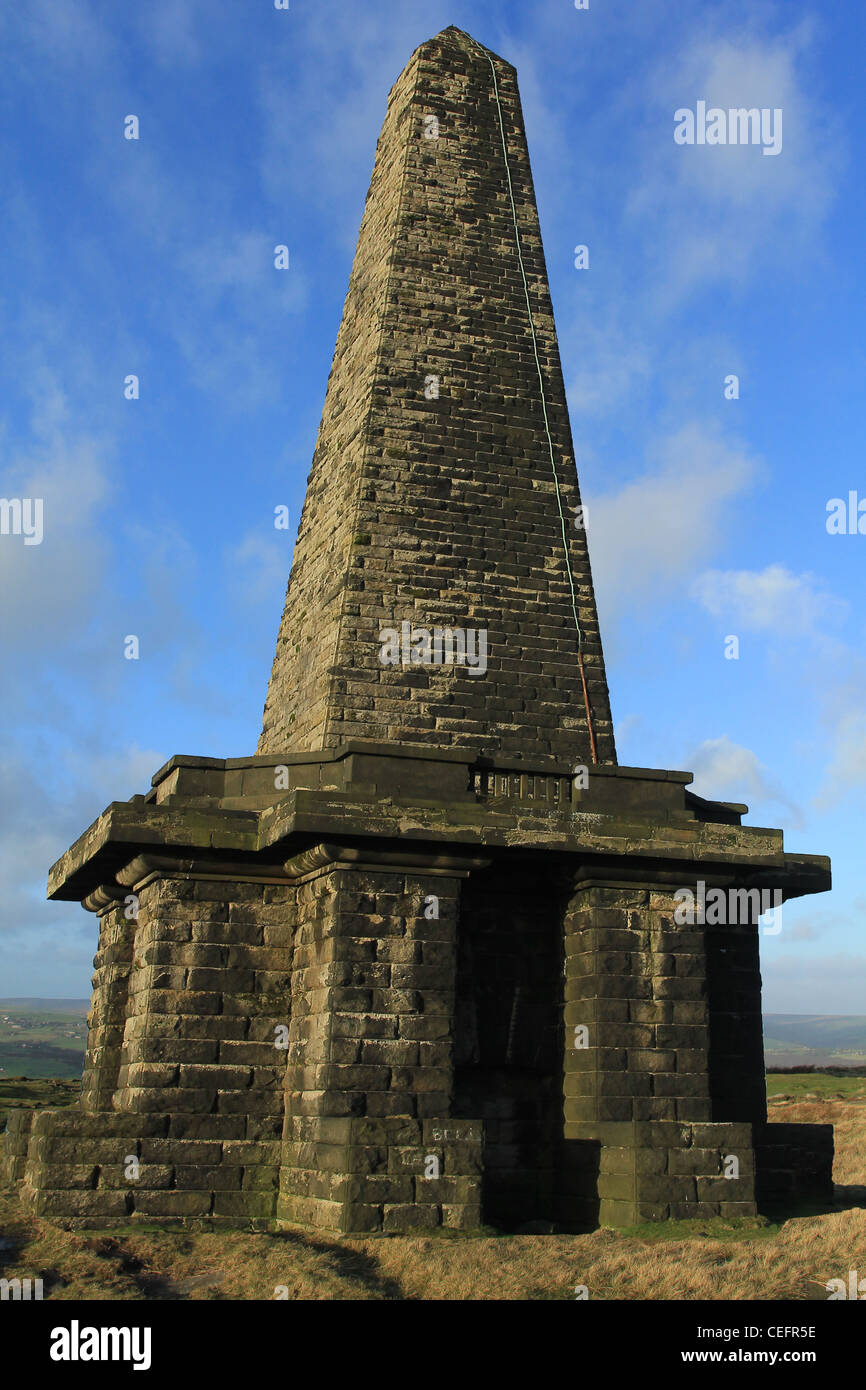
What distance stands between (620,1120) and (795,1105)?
22.9m

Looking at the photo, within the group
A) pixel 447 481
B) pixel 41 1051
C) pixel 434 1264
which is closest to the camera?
pixel 434 1264

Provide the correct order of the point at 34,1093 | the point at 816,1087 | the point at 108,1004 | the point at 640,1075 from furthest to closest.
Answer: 1. the point at 816,1087
2. the point at 34,1093
3. the point at 108,1004
4. the point at 640,1075

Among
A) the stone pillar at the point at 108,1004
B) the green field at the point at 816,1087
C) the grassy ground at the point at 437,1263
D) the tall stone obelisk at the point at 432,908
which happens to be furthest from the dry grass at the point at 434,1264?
the green field at the point at 816,1087

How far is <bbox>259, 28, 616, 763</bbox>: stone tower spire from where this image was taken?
43.1 feet

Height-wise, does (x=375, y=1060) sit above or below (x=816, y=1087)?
above

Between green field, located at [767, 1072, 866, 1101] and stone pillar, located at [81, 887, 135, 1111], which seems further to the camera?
green field, located at [767, 1072, 866, 1101]

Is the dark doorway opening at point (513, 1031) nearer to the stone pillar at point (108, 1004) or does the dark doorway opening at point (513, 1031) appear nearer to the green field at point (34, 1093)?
the stone pillar at point (108, 1004)

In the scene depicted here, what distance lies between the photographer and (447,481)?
14.2m

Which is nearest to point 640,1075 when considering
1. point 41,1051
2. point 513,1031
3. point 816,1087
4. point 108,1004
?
point 513,1031

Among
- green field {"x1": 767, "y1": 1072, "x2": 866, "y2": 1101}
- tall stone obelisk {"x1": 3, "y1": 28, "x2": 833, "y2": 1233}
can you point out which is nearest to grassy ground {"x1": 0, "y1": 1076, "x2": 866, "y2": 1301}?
tall stone obelisk {"x1": 3, "y1": 28, "x2": 833, "y2": 1233}

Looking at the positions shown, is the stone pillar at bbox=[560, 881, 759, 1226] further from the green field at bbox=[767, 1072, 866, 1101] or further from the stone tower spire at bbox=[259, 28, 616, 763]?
the green field at bbox=[767, 1072, 866, 1101]

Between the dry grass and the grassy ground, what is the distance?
0.01 m

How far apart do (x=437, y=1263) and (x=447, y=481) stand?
8.73 meters

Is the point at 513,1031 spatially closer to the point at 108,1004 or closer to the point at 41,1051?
the point at 108,1004
